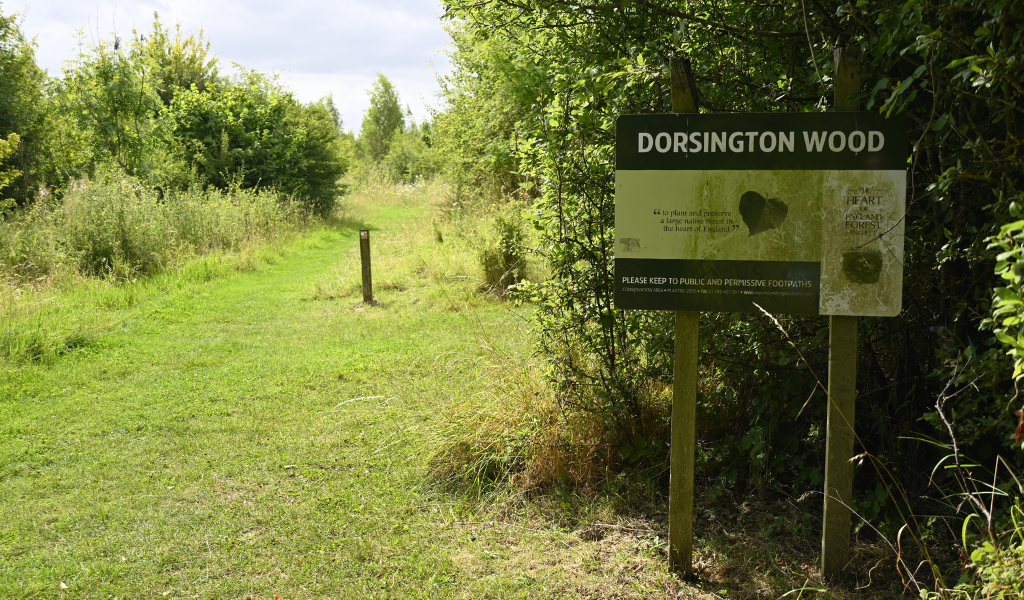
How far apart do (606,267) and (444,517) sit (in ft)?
5.69

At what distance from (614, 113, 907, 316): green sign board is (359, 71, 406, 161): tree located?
58982 millimetres

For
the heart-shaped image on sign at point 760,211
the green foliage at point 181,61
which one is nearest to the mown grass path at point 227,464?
the heart-shaped image on sign at point 760,211

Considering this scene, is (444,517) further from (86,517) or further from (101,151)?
(101,151)

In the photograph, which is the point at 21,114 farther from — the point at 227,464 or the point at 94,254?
the point at 227,464

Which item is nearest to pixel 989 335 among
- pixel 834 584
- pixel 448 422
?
pixel 834 584

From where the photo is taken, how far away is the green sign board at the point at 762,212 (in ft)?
9.62

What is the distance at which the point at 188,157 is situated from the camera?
2070 cm

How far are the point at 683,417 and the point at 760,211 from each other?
98 centimetres

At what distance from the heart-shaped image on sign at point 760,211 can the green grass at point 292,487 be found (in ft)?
5.32

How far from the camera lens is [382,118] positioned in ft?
202

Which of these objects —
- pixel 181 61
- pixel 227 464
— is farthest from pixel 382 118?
pixel 227 464

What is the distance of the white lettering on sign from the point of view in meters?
2.92

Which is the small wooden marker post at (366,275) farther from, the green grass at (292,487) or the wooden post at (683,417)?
the wooden post at (683,417)

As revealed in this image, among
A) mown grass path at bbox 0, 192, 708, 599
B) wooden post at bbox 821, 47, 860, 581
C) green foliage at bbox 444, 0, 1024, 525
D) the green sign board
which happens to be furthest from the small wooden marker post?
wooden post at bbox 821, 47, 860, 581
